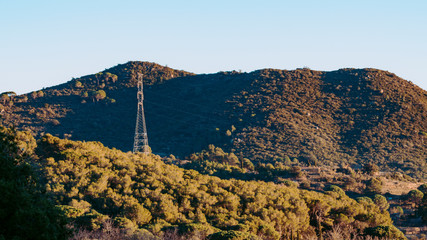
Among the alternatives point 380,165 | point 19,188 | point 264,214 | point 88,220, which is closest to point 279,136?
point 380,165

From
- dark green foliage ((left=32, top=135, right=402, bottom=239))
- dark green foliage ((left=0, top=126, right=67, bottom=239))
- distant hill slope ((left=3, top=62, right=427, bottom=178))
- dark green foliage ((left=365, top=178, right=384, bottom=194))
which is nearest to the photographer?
dark green foliage ((left=0, top=126, right=67, bottom=239))

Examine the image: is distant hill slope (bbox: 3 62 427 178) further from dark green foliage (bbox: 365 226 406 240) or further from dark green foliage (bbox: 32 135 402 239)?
dark green foliage (bbox: 365 226 406 240)

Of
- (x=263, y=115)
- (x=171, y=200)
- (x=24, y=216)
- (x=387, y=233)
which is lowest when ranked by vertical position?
(x=387, y=233)

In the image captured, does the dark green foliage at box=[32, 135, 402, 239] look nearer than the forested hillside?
No

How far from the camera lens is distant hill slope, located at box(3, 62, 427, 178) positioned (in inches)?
2450

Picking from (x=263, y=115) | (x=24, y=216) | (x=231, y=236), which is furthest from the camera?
(x=263, y=115)

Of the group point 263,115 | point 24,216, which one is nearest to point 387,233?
point 24,216

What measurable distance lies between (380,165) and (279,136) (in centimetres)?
1409

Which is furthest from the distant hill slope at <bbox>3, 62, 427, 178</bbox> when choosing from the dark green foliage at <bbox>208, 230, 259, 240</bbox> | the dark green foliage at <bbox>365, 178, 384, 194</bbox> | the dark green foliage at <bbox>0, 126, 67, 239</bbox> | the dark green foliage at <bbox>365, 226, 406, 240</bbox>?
the dark green foliage at <bbox>0, 126, 67, 239</bbox>

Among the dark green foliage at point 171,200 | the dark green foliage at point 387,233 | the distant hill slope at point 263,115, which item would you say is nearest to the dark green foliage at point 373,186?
the dark green foliage at point 171,200

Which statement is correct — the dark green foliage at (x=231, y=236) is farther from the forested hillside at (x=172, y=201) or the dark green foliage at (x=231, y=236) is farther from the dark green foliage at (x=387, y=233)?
the dark green foliage at (x=387, y=233)

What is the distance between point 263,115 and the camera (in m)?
70.9

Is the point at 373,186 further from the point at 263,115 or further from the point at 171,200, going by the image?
the point at 263,115

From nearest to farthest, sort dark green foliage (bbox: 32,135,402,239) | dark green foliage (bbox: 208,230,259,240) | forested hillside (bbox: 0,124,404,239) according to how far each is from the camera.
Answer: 1. dark green foliage (bbox: 208,230,259,240)
2. forested hillside (bbox: 0,124,404,239)
3. dark green foliage (bbox: 32,135,402,239)
